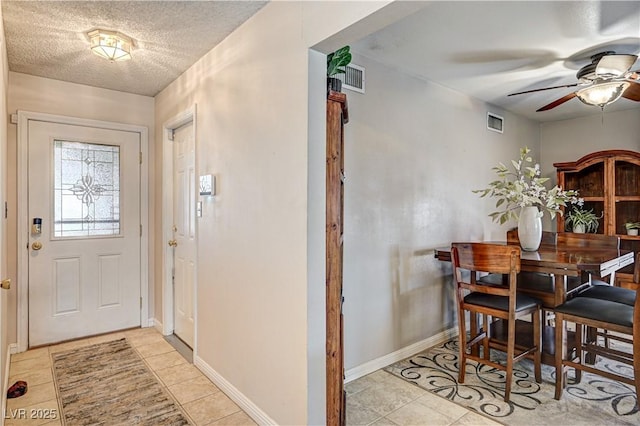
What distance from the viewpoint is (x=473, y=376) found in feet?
9.11

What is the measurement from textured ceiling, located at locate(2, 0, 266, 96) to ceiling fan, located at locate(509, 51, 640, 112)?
8.33 ft

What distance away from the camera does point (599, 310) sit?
2385mm

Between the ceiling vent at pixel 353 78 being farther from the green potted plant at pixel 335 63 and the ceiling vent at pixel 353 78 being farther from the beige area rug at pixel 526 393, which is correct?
the beige area rug at pixel 526 393

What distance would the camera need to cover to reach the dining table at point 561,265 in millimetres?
2324

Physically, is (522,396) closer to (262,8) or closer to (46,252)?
(262,8)

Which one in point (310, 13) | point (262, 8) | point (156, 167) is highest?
point (262, 8)

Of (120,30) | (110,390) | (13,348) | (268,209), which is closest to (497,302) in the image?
(268,209)

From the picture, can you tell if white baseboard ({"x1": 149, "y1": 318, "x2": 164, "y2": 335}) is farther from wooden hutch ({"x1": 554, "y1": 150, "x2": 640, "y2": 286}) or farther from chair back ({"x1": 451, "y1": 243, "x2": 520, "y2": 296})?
wooden hutch ({"x1": 554, "y1": 150, "x2": 640, "y2": 286})

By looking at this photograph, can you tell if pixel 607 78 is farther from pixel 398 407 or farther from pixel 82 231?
pixel 82 231

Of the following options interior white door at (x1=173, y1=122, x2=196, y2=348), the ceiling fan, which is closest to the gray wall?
the ceiling fan

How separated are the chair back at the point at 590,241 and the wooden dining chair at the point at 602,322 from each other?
454mm

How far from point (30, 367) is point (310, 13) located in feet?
11.1

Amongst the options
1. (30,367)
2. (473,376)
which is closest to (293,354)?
(473,376)

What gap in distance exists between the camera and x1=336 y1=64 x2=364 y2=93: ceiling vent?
2.75 m
